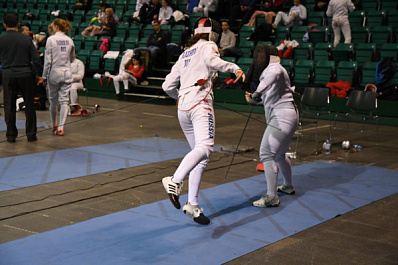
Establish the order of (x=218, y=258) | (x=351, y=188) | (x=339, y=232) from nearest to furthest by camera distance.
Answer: (x=218, y=258), (x=339, y=232), (x=351, y=188)

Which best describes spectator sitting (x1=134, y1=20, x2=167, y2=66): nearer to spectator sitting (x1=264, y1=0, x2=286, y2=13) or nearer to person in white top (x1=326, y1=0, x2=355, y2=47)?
spectator sitting (x1=264, y1=0, x2=286, y2=13)

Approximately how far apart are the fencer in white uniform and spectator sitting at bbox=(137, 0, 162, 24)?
11.3 meters

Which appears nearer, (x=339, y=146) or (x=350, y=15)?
(x=339, y=146)

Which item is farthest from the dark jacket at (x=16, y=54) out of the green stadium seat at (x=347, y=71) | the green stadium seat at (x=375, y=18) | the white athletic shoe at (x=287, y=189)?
the green stadium seat at (x=375, y=18)

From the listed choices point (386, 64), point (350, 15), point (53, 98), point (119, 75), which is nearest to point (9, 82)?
point (53, 98)

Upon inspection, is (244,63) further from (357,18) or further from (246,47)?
(357,18)

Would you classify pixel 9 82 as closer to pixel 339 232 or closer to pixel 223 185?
pixel 223 185

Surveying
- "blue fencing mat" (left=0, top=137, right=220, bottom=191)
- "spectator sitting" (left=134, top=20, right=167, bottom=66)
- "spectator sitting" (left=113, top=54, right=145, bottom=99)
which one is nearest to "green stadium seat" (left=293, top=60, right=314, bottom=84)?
"spectator sitting" (left=134, top=20, right=167, bottom=66)

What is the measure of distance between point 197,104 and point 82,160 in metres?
3.01

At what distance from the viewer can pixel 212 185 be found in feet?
19.5

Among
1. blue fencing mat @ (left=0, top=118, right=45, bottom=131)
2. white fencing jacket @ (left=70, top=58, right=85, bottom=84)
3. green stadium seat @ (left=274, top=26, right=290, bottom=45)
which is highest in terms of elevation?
green stadium seat @ (left=274, top=26, right=290, bottom=45)

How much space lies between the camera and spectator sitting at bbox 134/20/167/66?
14.4 metres

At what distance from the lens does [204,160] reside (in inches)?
178

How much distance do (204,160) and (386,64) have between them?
7768 millimetres
